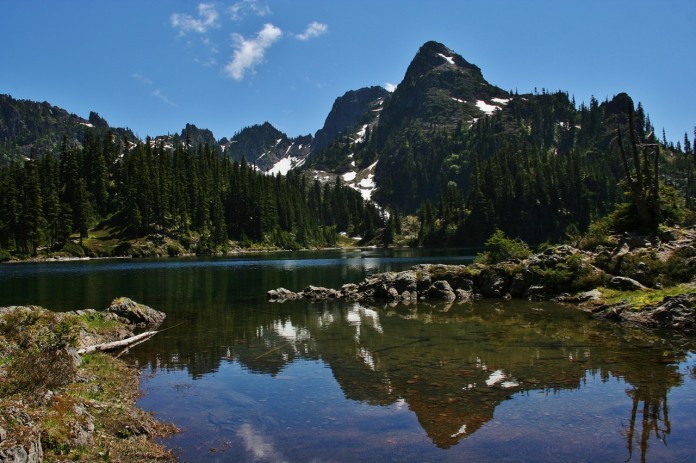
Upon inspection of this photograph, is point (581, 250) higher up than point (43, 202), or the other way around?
point (43, 202)

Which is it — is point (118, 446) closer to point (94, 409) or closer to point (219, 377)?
point (94, 409)

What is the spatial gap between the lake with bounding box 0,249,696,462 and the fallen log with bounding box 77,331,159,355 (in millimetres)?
830

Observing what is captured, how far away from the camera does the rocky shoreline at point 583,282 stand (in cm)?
3106

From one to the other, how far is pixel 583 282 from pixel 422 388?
2973cm

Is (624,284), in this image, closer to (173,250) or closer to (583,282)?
(583,282)

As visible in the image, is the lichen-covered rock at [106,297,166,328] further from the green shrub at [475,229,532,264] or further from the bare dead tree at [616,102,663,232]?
the bare dead tree at [616,102,663,232]

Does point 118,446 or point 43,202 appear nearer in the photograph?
point 118,446

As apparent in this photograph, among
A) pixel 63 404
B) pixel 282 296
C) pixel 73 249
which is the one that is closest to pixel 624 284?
pixel 282 296

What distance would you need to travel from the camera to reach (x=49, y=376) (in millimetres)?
14508

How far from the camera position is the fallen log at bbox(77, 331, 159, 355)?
23.8 m

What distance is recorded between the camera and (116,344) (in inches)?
1046

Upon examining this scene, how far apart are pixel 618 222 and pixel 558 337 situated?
28078 mm

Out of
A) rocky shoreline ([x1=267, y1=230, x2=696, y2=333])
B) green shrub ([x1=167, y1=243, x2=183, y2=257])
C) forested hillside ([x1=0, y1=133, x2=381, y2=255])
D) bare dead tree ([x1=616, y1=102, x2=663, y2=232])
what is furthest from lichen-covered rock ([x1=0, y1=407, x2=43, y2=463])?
green shrub ([x1=167, y1=243, x2=183, y2=257])

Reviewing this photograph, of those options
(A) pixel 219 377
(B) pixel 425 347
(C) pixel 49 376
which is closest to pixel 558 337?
(B) pixel 425 347
